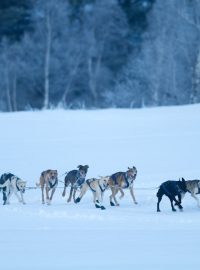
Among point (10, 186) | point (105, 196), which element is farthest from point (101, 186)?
point (10, 186)

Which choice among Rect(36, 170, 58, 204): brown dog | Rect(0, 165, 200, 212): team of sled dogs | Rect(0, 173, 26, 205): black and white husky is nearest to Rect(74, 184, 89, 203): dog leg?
Rect(0, 165, 200, 212): team of sled dogs

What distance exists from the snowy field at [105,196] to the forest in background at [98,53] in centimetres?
466

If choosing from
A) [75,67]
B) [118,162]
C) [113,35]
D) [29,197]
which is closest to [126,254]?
[29,197]

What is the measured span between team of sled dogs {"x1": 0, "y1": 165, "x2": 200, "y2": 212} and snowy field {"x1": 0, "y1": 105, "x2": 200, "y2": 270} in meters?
0.27

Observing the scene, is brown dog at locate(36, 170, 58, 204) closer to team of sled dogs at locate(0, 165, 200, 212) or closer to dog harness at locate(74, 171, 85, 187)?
team of sled dogs at locate(0, 165, 200, 212)

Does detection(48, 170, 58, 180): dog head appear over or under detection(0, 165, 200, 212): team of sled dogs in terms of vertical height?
over

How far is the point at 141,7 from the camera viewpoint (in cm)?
3394

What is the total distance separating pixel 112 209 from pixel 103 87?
808 inches

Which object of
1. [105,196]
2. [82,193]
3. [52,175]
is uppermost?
[52,175]

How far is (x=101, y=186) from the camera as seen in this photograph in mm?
12547

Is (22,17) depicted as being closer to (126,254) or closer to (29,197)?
(29,197)

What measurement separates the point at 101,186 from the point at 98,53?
2020 cm

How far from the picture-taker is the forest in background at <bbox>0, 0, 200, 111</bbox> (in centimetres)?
2611

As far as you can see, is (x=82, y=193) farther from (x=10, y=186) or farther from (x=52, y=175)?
(x=10, y=186)
